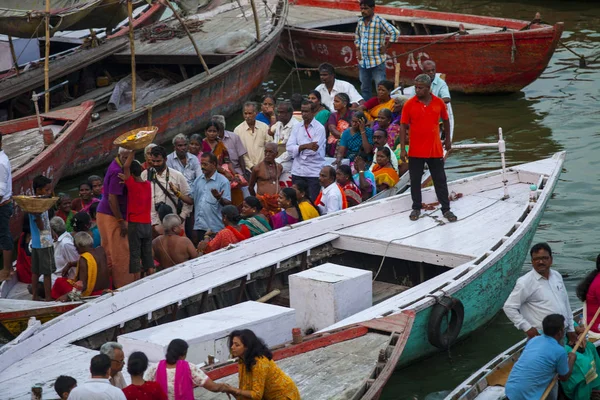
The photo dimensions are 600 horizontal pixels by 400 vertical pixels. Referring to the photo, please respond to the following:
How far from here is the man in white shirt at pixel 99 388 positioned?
573 cm

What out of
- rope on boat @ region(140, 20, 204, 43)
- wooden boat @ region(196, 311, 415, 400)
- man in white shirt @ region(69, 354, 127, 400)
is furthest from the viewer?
rope on boat @ region(140, 20, 204, 43)

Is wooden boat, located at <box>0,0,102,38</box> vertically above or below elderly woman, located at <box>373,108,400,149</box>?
above

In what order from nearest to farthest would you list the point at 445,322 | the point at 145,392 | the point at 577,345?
the point at 145,392 < the point at 577,345 < the point at 445,322

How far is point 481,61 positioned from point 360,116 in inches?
236

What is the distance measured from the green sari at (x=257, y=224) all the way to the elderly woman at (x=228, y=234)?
0.23ft

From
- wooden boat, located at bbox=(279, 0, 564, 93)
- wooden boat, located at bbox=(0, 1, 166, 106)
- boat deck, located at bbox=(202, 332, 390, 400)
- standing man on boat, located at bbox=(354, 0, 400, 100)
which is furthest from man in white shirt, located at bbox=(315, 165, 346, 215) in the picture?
wooden boat, located at bbox=(279, 0, 564, 93)

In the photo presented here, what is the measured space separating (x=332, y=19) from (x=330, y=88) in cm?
711

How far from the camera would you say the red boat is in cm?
1126

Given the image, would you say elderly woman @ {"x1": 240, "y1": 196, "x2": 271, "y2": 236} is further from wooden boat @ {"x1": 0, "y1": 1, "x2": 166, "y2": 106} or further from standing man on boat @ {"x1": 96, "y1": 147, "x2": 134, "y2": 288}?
wooden boat @ {"x1": 0, "y1": 1, "x2": 166, "y2": 106}

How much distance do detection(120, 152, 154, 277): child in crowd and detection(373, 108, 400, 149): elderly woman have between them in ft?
11.3

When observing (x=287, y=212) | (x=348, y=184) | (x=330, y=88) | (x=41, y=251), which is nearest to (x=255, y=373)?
(x=41, y=251)

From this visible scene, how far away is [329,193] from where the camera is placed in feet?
32.9

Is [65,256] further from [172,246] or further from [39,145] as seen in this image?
[39,145]

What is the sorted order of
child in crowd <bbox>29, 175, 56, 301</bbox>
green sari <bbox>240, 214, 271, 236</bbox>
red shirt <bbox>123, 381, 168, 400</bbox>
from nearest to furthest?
red shirt <bbox>123, 381, 168, 400</bbox> → child in crowd <bbox>29, 175, 56, 301</bbox> → green sari <bbox>240, 214, 271, 236</bbox>
